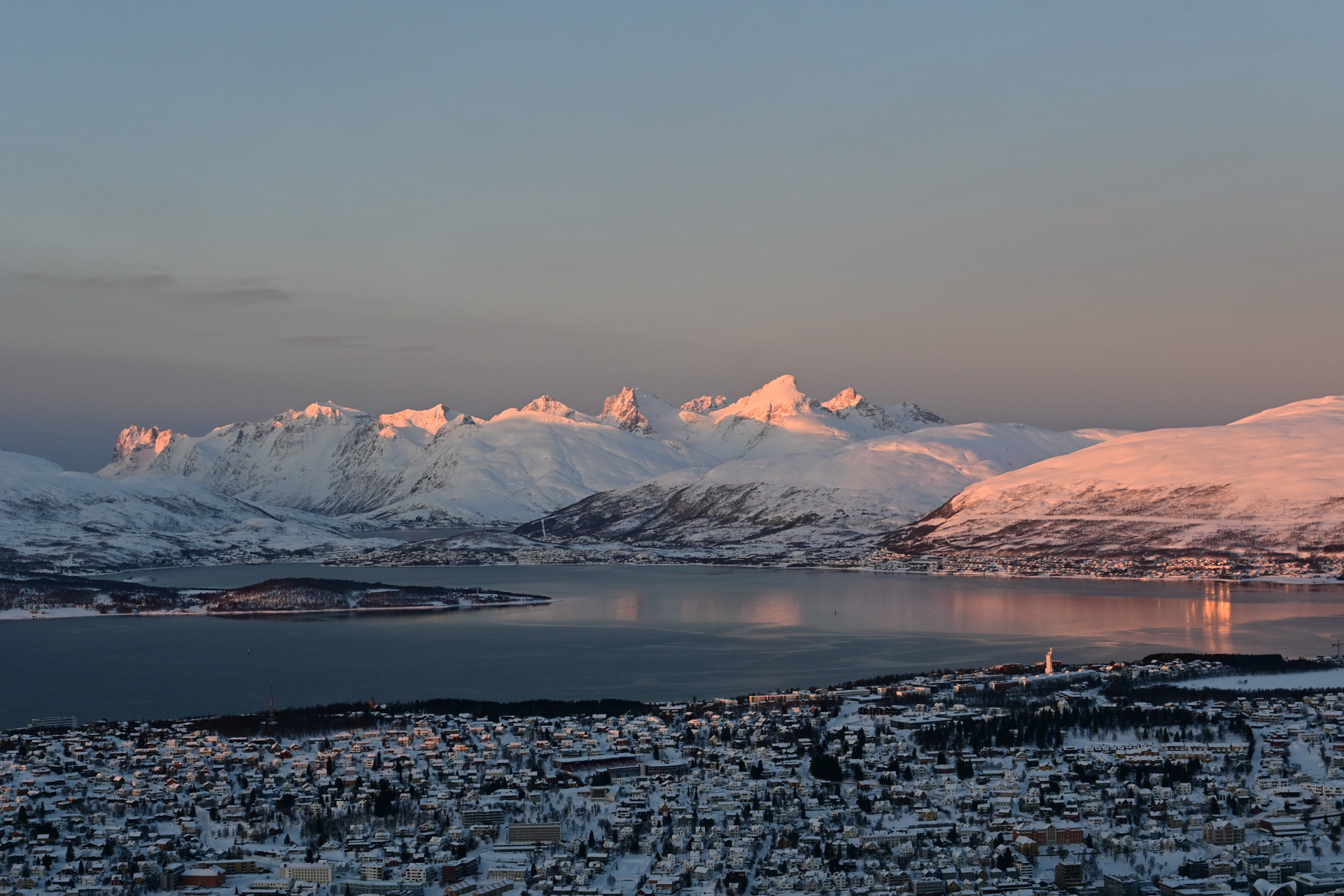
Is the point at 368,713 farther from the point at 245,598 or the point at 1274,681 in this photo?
the point at 245,598

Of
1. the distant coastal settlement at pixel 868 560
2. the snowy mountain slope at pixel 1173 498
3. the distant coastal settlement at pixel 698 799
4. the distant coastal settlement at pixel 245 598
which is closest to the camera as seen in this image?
the distant coastal settlement at pixel 698 799

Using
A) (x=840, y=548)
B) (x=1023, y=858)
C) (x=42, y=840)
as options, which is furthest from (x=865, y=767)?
(x=840, y=548)

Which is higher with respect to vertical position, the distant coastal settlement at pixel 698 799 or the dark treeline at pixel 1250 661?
the dark treeline at pixel 1250 661

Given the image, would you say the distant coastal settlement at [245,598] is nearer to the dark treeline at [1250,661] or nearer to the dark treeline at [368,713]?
the dark treeline at [368,713]

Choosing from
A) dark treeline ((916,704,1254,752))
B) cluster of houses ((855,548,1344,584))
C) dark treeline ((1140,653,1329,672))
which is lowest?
dark treeline ((916,704,1254,752))

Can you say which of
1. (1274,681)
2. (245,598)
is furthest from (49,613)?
(1274,681)

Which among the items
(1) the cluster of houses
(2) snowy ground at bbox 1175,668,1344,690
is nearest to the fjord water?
(1) the cluster of houses

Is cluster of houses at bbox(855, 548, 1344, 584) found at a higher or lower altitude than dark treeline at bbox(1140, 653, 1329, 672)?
higher

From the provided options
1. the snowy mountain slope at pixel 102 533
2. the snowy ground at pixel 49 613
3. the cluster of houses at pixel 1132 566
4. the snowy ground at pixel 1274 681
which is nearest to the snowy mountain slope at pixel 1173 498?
the cluster of houses at pixel 1132 566

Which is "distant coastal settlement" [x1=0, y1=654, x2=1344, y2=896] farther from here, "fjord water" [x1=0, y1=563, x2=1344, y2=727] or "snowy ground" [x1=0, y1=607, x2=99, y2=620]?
"snowy ground" [x1=0, y1=607, x2=99, y2=620]
